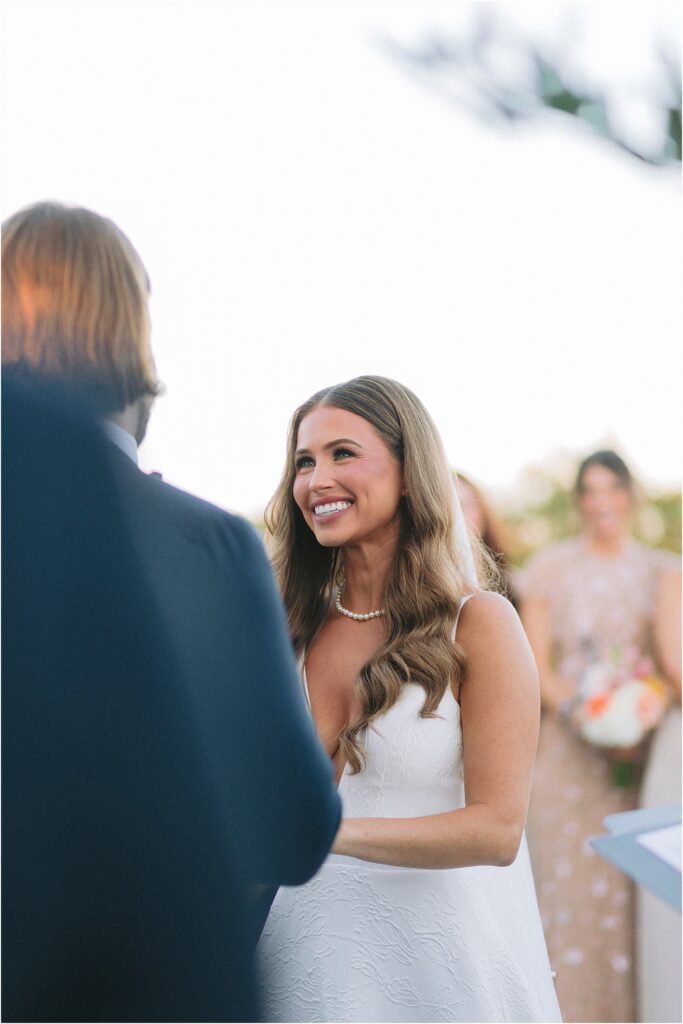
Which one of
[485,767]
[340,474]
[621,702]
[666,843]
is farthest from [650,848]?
[621,702]

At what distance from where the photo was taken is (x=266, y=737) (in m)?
0.96

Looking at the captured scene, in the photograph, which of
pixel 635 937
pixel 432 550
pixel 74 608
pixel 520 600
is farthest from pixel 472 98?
pixel 635 937

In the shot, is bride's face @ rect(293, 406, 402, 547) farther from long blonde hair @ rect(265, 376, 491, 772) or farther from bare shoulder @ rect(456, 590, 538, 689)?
bare shoulder @ rect(456, 590, 538, 689)

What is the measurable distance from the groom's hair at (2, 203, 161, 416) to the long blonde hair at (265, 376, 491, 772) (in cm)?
50

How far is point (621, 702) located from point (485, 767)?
5.51 ft

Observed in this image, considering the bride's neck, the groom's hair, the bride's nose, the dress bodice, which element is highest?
the groom's hair

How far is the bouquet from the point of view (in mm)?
2904

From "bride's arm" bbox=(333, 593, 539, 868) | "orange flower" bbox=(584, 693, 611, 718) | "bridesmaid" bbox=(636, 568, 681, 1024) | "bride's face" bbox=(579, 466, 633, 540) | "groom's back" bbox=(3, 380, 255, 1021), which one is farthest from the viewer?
"bride's face" bbox=(579, 466, 633, 540)

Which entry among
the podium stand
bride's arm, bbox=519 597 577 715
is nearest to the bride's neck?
the podium stand

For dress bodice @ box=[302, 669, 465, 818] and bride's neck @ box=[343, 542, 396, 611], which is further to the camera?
bride's neck @ box=[343, 542, 396, 611]

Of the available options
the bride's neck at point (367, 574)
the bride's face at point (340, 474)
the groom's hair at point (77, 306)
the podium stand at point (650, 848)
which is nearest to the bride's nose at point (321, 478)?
the bride's face at point (340, 474)

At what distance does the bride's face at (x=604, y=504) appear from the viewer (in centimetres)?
306

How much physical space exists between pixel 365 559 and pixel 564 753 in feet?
5.57

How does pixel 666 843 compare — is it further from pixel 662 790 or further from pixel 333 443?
pixel 662 790
